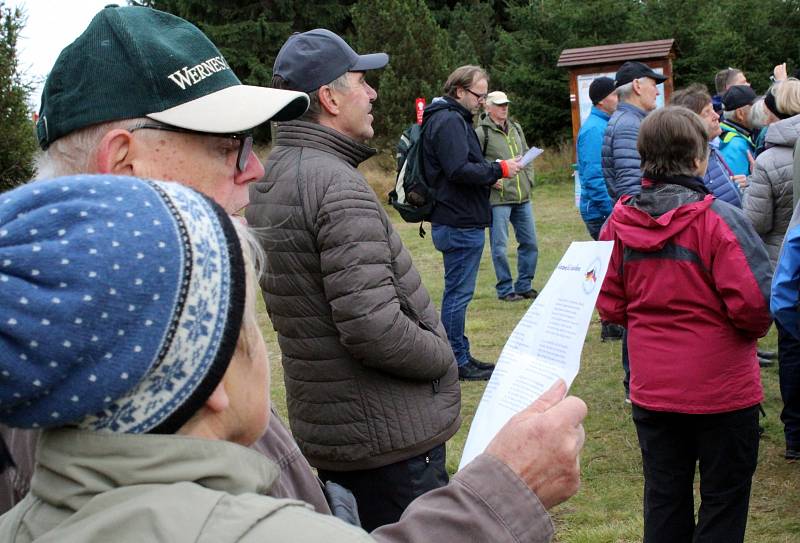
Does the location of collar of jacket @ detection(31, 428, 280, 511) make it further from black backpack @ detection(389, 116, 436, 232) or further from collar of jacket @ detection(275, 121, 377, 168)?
black backpack @ detection(389, 116, 436, 232)

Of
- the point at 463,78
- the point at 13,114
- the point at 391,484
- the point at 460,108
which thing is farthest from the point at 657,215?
the point at 13,114

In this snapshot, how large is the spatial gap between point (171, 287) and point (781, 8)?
22270 millimetres

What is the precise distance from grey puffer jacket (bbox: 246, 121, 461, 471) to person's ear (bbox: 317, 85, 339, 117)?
10 centimetres

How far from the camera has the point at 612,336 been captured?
7.37 meters

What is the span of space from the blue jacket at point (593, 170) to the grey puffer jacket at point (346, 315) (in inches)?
169

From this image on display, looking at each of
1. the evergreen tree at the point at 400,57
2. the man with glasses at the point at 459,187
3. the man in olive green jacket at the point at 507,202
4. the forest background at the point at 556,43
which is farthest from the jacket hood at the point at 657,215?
the evergreen tree at the point at 400,57

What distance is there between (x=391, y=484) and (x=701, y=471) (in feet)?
4.48

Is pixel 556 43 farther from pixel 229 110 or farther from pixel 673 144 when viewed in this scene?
pixel 229 110

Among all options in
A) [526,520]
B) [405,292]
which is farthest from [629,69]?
[526,520]

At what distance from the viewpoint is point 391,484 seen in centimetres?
290

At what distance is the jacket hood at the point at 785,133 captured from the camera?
4.81 m

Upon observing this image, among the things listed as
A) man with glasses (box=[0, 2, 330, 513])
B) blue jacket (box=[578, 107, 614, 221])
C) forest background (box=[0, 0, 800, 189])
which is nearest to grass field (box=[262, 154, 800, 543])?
blue jacket (box=[578, 107, 614, 221])

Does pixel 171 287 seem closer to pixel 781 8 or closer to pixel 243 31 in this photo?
pixel 781 8

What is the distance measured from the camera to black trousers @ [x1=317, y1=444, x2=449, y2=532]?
9.46 feet
